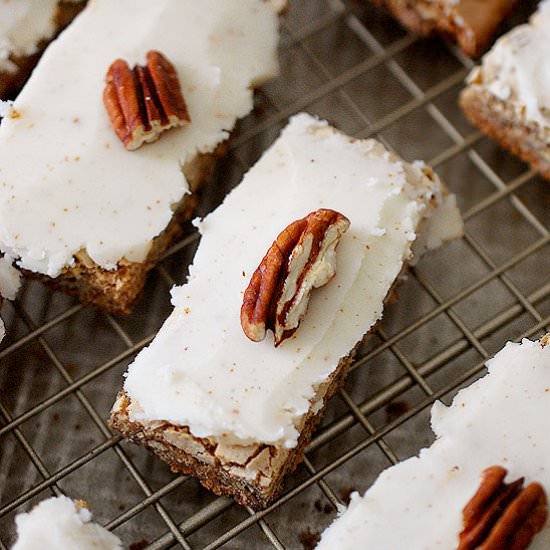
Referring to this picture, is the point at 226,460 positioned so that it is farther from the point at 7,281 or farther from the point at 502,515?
the point at 7,281

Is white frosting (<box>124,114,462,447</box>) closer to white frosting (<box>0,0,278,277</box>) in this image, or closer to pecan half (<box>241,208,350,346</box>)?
pecan half (<box>241,208,350,346</box>)

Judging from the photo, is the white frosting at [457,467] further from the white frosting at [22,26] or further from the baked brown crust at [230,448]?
the white frosting at [22,26]

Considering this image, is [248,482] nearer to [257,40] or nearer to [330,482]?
[330,482]

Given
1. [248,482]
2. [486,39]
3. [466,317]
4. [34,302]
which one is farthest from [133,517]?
[486,39]

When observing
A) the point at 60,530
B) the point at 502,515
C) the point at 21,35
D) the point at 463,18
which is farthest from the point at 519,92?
the point at 60,530

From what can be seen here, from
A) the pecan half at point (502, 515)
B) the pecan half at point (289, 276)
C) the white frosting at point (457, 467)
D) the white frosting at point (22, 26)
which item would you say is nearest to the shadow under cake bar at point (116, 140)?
the white frosting at point (22, 26)

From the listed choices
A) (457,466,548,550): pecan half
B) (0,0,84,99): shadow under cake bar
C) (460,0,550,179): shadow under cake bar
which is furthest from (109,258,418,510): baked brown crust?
(0,0,84,99): shadow under cake bar
